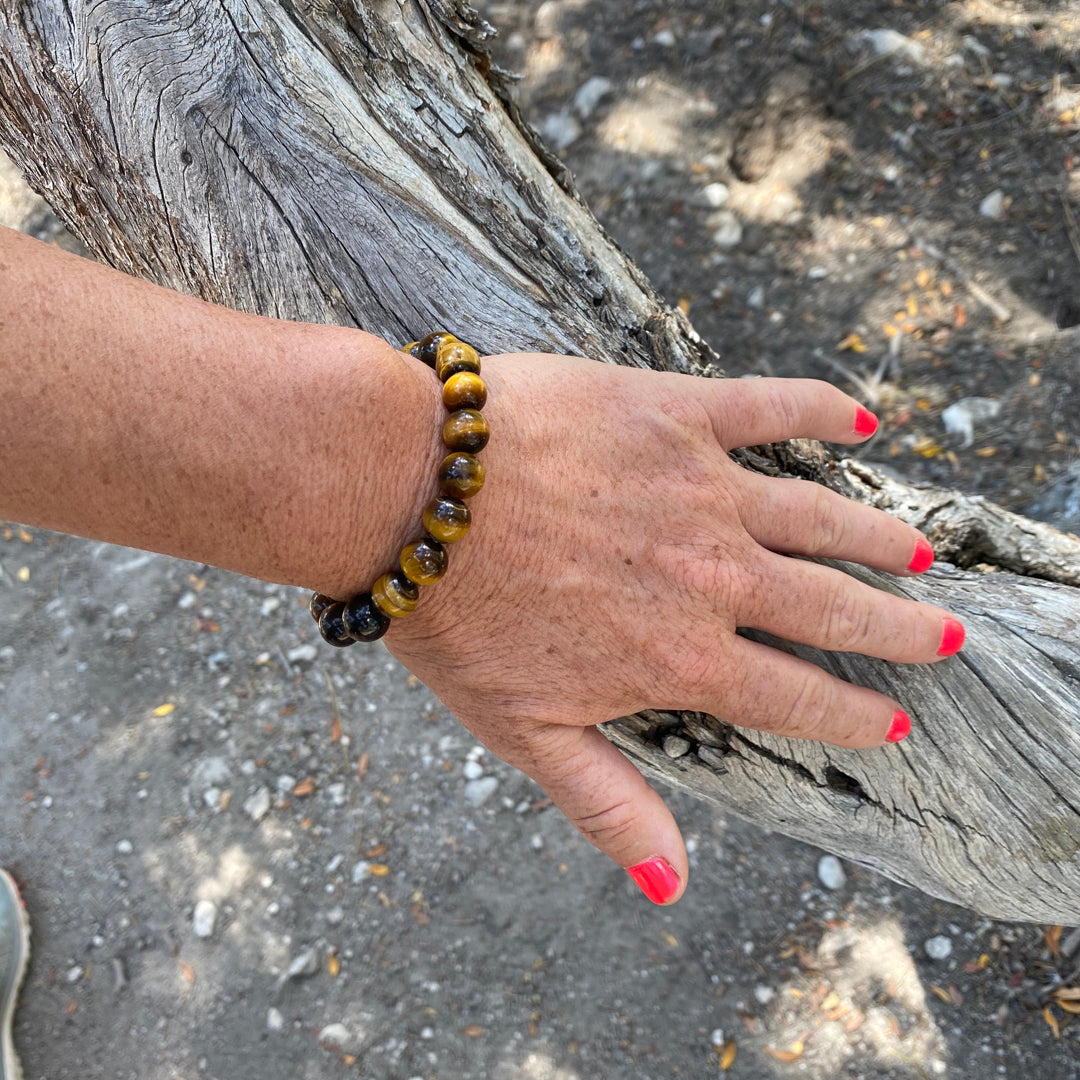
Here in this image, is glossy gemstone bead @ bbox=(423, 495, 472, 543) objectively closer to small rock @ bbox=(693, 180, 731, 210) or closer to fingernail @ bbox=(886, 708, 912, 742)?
fingernail @ bbox=(886, 708, 912, 742)

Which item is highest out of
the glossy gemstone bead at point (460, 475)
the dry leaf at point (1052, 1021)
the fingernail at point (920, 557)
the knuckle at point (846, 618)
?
the glossy gemstone bead at point (460, 475)

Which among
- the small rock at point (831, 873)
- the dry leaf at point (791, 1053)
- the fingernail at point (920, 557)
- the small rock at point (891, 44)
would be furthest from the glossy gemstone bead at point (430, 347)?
the small rock at point (891, 44)

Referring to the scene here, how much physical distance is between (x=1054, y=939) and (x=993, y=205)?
9.22ft

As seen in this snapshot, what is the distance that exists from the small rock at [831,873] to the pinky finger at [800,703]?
155 cm

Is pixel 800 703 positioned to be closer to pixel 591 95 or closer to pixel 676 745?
pixel 676 745

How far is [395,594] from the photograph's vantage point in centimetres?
146

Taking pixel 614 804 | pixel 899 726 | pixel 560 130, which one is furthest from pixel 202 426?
pixel 560 130

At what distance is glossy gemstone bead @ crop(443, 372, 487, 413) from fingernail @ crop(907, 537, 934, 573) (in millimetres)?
889

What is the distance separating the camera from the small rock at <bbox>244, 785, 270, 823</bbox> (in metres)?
3.46

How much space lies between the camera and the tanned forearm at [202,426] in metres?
1.24

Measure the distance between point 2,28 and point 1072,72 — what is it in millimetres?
4071

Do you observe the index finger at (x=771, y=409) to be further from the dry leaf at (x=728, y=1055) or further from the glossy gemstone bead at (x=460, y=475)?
the dry leaf at (x=728, y=1055)

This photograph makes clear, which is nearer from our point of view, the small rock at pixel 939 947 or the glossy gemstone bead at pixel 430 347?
the glossy gemstone bead at pixel 430 347

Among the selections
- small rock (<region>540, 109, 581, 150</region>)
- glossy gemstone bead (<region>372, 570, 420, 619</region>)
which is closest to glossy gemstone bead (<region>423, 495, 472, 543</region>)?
glossy gemstone bead (<region>372, 570, 420, 619</region>)
